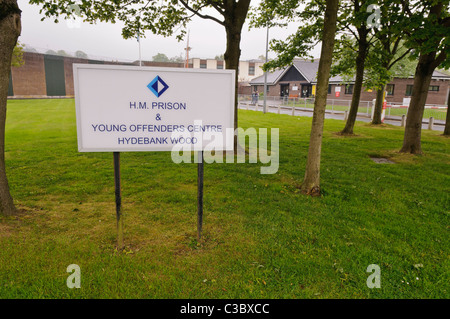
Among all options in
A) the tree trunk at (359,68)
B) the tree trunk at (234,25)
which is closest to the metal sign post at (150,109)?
the tree trunk at (234,25)

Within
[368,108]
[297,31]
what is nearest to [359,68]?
[297,31]

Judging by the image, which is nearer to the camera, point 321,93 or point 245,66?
point 321,93

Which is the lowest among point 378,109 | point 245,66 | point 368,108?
point 368,108

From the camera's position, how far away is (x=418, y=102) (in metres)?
10.3

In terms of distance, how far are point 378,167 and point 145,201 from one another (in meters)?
6.59

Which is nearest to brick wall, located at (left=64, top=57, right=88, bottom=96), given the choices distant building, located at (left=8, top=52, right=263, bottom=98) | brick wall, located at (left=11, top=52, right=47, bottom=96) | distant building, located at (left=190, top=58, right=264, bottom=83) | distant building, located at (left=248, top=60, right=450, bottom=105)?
distant building, located at (left=8, top=52, right=263, bottom=98)

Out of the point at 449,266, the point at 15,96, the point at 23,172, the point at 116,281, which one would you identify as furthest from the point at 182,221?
the point at 15,96

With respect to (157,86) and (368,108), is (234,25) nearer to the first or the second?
(157,86)

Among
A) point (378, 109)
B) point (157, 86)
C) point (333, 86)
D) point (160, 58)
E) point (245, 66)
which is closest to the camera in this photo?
point (157, 86)

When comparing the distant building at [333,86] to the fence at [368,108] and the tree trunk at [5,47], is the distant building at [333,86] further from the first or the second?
the tree trunk at [5,47]

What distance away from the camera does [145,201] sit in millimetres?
5895

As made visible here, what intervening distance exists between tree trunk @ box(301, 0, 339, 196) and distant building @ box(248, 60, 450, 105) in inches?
1176

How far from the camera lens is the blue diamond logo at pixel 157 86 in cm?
392

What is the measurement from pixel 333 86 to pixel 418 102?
39756 millimetres
